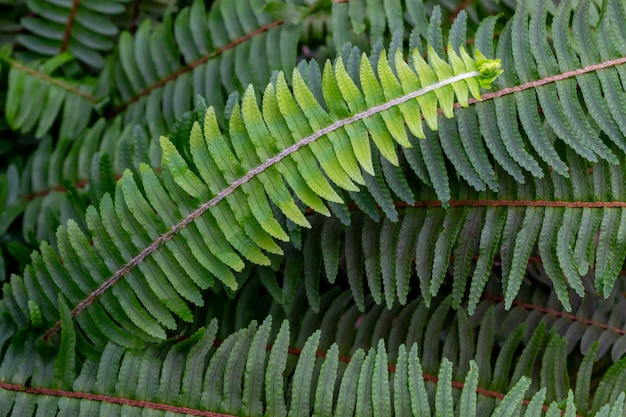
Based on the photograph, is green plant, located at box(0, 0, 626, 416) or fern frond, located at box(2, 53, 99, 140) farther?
fern frond, located at box(2, 53, 99, 140)

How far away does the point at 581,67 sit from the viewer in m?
1.17

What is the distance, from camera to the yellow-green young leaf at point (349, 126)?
1.03 meters

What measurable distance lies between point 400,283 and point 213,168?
0.40 m

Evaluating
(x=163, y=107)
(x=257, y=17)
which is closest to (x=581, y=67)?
(x=257, y=17)

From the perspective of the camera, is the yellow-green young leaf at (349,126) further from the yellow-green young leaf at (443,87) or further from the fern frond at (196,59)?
the fern frond at (196,59)

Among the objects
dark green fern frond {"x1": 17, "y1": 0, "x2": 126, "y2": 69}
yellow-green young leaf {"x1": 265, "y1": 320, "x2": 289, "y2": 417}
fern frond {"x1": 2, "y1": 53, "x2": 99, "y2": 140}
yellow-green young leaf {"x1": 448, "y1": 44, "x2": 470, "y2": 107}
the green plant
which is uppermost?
dark green fern frond {"x1": 17, "y1": 0, "x2": 126, "y2": 69}

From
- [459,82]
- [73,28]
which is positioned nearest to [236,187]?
[459,82]

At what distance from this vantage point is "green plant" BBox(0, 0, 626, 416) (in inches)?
41.7

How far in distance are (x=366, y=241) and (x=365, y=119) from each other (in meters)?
0.31

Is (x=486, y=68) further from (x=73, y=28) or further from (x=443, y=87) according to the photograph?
(x=73, y=28)

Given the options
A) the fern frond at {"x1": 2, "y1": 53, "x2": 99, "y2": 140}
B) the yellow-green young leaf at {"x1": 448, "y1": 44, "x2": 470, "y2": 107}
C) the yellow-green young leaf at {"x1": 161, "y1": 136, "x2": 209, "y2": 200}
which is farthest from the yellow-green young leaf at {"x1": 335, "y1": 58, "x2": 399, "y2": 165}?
the fern frond at {"x1": 2, "y1": 53, "x2": 99, "y2": 140}

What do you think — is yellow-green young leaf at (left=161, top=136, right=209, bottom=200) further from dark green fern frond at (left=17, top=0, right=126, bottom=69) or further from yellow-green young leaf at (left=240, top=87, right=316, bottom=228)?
dark green fern frond at (left=17, top=0, right=126, bottom=69)

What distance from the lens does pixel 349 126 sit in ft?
3.40

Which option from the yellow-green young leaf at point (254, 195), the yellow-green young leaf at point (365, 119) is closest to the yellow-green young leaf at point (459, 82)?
the yellow-green young leaf at point (365, 119)
